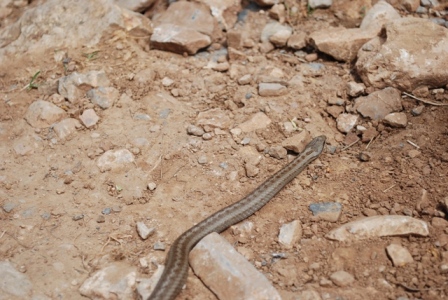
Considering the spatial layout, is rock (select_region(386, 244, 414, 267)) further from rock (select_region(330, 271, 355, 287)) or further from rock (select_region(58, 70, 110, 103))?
rock (select_region(58, 70, 110, 103))

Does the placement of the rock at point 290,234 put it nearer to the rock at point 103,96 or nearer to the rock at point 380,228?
the rock at point 380,228

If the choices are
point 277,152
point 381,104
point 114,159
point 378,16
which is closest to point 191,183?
point 114,159

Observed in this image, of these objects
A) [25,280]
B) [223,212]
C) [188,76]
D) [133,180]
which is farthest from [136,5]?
[25,280]

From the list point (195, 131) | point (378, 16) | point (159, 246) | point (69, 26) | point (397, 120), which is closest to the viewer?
point (159, 246)

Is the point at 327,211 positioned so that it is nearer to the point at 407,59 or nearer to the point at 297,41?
the point at 407,59

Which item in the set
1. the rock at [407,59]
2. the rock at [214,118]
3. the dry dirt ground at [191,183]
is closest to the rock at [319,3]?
the dry dirt ground at [191,183]

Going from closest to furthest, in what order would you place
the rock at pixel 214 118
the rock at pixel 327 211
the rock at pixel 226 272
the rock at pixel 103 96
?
the rock at pixel 226 272, the rock at pixel 327 211, the rock at pixel 214 118, the rock at pixel 103 96

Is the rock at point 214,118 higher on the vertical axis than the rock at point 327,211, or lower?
higher
